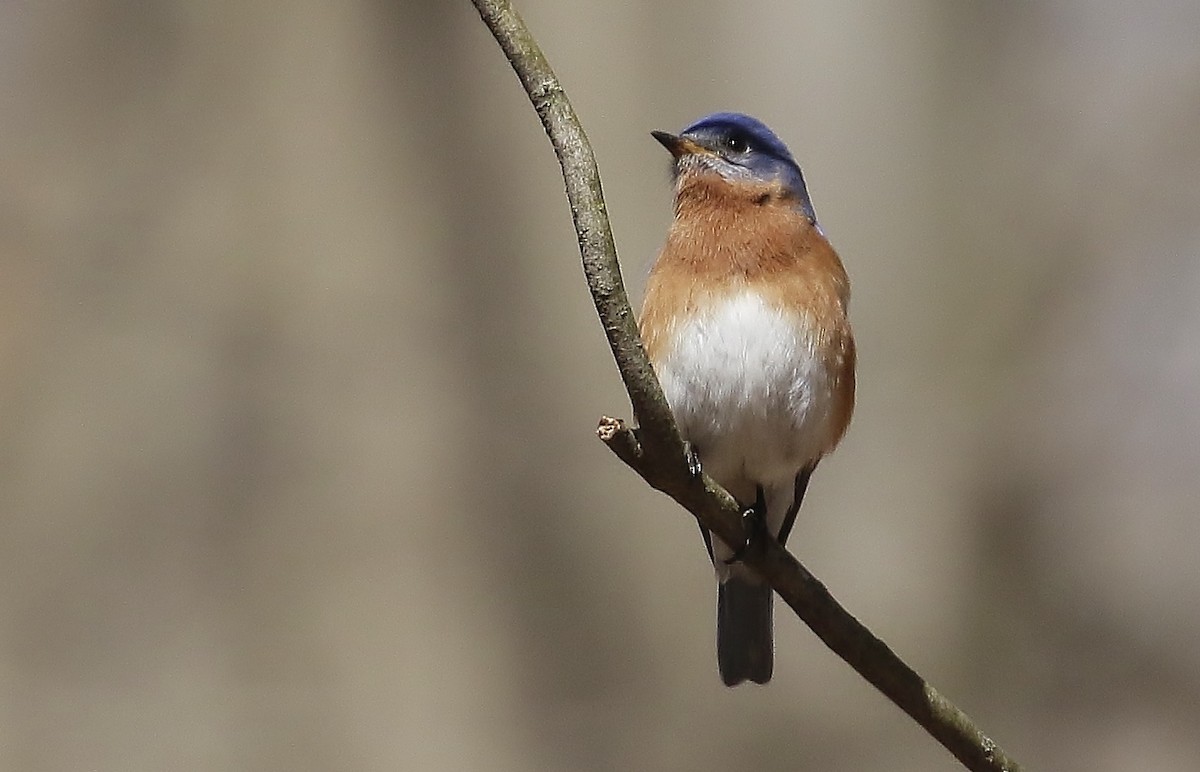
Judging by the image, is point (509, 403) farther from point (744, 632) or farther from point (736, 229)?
point (736, 229)

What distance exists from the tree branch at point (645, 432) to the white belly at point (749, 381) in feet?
1.25

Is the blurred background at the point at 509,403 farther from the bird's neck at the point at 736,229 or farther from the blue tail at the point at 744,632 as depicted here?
the bird's neck at the point at 736,229

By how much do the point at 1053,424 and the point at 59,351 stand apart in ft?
9.27

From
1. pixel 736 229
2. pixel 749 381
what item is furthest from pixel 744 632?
pixel 736 229

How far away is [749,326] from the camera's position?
2.05 meters

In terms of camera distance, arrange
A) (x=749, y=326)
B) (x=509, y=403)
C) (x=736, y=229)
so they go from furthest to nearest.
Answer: (x=509, y=403) < (x=736, y=229) < (x=749, y=326)

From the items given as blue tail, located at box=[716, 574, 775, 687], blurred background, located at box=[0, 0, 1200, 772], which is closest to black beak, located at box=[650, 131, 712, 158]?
blue tail, located at box=[716, 574, 775, 687]

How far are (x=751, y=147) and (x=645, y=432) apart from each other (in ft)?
3.51

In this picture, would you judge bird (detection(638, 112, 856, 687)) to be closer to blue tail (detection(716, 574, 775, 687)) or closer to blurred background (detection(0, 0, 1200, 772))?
blue tail (detection(716, 574, 775, 687))

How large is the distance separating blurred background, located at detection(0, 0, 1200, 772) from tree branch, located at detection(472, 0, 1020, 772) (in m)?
1.86

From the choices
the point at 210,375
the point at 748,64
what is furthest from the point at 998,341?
the point at 210,375

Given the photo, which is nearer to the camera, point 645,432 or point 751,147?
point 645,432

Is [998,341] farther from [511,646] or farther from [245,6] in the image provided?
[245,6]

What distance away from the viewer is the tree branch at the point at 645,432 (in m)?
1.33
